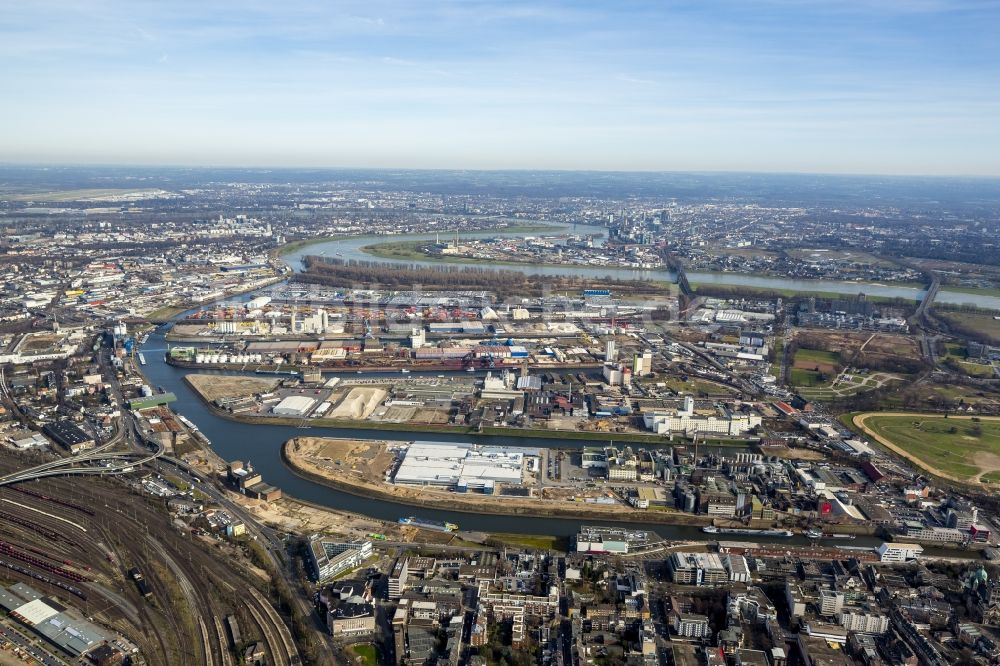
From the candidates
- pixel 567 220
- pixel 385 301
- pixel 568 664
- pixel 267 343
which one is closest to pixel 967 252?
pixel 567 220

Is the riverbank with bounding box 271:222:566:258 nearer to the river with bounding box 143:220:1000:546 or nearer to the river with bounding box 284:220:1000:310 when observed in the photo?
the river with bounding box 284:220:1000:310

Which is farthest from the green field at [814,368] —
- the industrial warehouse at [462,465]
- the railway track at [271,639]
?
the railway track at [271,639]

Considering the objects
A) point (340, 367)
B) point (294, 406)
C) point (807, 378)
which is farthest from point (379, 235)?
point (807, 378)

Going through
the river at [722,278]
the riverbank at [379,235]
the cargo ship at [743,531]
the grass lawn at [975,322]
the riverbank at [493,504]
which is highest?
the riverbank at [379,235]

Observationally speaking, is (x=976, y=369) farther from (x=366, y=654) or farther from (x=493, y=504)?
(x=366, y=654)

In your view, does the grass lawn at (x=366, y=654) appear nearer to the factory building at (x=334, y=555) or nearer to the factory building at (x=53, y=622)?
the factory building at (x=334, y=555)

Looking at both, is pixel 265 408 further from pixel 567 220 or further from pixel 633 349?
pixel 567 220
